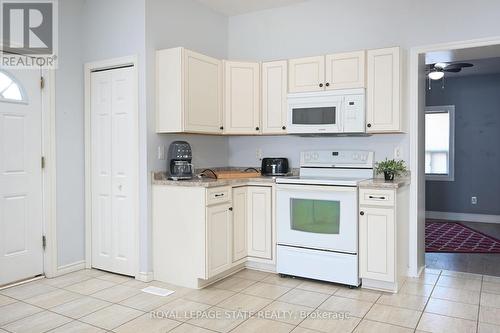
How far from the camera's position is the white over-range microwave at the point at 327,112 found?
3.71 metres

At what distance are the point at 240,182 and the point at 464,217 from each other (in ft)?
17.1

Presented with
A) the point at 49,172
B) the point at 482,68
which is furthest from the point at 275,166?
the point at 482,68

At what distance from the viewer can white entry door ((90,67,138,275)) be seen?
3.74 m

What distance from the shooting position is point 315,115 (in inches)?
154

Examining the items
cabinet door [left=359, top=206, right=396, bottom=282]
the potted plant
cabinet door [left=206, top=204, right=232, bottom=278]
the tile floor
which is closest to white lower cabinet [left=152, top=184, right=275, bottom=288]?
cabinet door [left=206, top=204, right=232, bottom=278]

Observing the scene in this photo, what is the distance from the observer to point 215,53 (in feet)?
14.9

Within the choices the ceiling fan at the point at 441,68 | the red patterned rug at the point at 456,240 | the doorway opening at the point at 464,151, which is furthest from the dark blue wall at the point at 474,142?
the ceiling fan at the point at 441,68

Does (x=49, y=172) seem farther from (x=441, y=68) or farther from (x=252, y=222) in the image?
(x=441, y=68)

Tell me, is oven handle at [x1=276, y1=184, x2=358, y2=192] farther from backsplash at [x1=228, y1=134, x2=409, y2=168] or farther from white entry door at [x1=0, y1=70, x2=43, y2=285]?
white entry door at [x1=0, y1=70, x2=43, y2=285]

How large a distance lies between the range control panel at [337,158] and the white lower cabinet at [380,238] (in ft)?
1.94

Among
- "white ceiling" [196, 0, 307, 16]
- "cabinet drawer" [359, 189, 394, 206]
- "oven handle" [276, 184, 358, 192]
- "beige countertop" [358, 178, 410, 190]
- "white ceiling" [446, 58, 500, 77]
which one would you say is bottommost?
"cabinet drawer" [359, 189, 394, 206]

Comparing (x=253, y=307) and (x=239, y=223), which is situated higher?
(x=239, y=223)

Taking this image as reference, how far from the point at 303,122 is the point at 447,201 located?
4714mm

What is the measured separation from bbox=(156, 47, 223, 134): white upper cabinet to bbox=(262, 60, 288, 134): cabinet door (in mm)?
584
